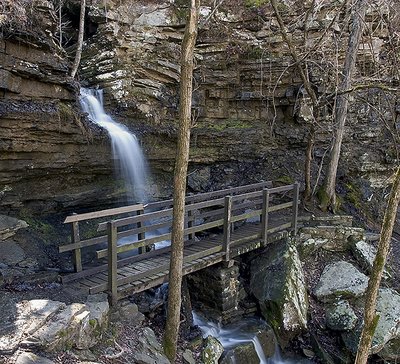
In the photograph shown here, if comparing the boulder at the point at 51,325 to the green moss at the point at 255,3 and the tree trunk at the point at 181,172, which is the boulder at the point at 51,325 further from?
the green moss at the point at 255,3

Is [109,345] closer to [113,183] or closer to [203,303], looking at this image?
[203,303]

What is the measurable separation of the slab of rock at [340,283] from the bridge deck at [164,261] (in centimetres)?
148

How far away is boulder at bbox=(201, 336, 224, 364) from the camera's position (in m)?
6.02

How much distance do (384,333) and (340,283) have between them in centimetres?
138

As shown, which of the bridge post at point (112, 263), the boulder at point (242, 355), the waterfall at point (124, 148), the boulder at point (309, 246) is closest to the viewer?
the bridge post at point (112, 263)

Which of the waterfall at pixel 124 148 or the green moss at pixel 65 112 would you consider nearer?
the green moss at pixel 65 112

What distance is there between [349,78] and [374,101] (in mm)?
3366

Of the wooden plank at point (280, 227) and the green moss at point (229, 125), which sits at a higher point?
the green moss at point (229, 125)

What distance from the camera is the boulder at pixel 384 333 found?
7012 mm

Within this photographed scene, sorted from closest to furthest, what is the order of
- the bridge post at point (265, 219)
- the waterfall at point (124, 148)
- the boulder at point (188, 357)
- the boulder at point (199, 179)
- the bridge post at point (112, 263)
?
the bridge post at point (112, 263) → the boulder at point (188, 357) → the bridge post at point (265, 219) → the waterfall at point (124, 148) → the boulder at point (199, 179)

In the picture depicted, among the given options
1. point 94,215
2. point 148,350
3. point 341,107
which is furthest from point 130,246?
point 341,107

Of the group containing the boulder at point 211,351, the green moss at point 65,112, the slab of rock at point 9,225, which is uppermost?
the green moss at point 65,112

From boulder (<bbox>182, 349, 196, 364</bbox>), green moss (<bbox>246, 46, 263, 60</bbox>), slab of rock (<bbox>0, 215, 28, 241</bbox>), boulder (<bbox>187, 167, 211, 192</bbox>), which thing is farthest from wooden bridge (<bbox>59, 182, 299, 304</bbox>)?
green moss (<bbox>246, 46, 263, 60</bbox>)

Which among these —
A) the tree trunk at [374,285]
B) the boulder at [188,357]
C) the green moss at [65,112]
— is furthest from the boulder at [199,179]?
the tree trunk at [374,285]
